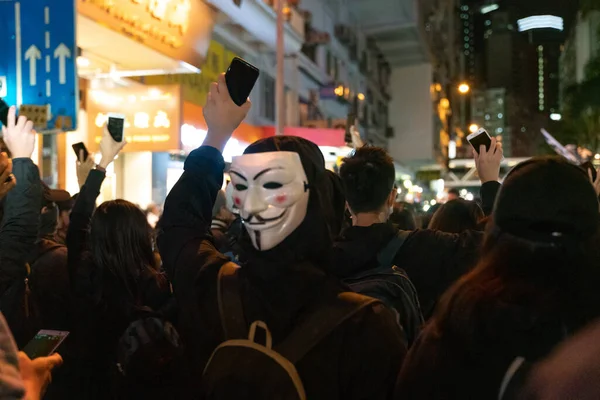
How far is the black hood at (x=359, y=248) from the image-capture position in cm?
272

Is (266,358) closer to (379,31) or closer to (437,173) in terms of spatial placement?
(379,31)

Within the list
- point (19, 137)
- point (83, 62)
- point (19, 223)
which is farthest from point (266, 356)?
point (83, 62)

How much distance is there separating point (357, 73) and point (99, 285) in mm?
29783

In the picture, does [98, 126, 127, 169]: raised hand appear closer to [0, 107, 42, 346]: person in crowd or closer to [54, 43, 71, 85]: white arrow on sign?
[0, 107, 42, 346]: person in crowd

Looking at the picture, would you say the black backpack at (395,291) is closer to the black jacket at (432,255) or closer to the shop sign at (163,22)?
the black jacket at (432,255)

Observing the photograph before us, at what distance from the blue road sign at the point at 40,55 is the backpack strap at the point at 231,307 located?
4.29 m

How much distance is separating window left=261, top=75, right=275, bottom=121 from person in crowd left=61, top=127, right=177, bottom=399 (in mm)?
15352

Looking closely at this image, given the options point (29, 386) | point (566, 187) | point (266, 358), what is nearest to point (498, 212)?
point (566, 187)

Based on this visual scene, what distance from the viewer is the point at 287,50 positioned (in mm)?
18281

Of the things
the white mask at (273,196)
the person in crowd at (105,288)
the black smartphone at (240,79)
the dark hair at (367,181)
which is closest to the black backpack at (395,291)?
the dark hair at (367,181)

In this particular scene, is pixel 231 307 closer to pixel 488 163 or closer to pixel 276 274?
pixel 276 274

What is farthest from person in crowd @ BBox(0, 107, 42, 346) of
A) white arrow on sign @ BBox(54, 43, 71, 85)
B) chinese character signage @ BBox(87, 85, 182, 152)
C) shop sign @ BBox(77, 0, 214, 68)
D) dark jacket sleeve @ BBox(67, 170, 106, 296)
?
chinese character signage @ BBox(87, 85, 182, 152)

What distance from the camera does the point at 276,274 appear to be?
1.77 metres

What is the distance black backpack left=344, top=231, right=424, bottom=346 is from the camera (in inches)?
103
